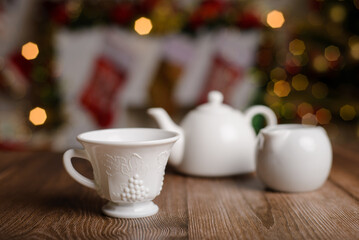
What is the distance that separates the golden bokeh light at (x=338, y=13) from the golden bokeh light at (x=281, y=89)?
0.52 meters

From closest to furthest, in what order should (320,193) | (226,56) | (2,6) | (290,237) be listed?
(290,237)
(320,193)
(226,56)
(2,6)

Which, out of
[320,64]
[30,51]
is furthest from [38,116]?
[320,64]

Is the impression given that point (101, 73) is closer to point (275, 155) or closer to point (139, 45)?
point (139, 45)

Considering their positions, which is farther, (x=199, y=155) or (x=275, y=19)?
(x=275, y=19)

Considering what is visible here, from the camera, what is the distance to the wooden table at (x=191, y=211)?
1.98 ft

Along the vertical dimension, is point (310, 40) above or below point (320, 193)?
above

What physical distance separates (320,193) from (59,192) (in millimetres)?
498

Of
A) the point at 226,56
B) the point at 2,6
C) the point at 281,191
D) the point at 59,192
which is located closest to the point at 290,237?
the point at 281,191

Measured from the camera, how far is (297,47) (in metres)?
2.95

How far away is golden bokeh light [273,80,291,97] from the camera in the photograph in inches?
113

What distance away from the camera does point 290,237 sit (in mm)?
584

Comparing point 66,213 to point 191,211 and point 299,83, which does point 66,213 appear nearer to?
point 191,211

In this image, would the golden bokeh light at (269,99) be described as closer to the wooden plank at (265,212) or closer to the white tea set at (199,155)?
the white tea set at (199,155)

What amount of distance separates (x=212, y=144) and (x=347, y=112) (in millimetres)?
2063
